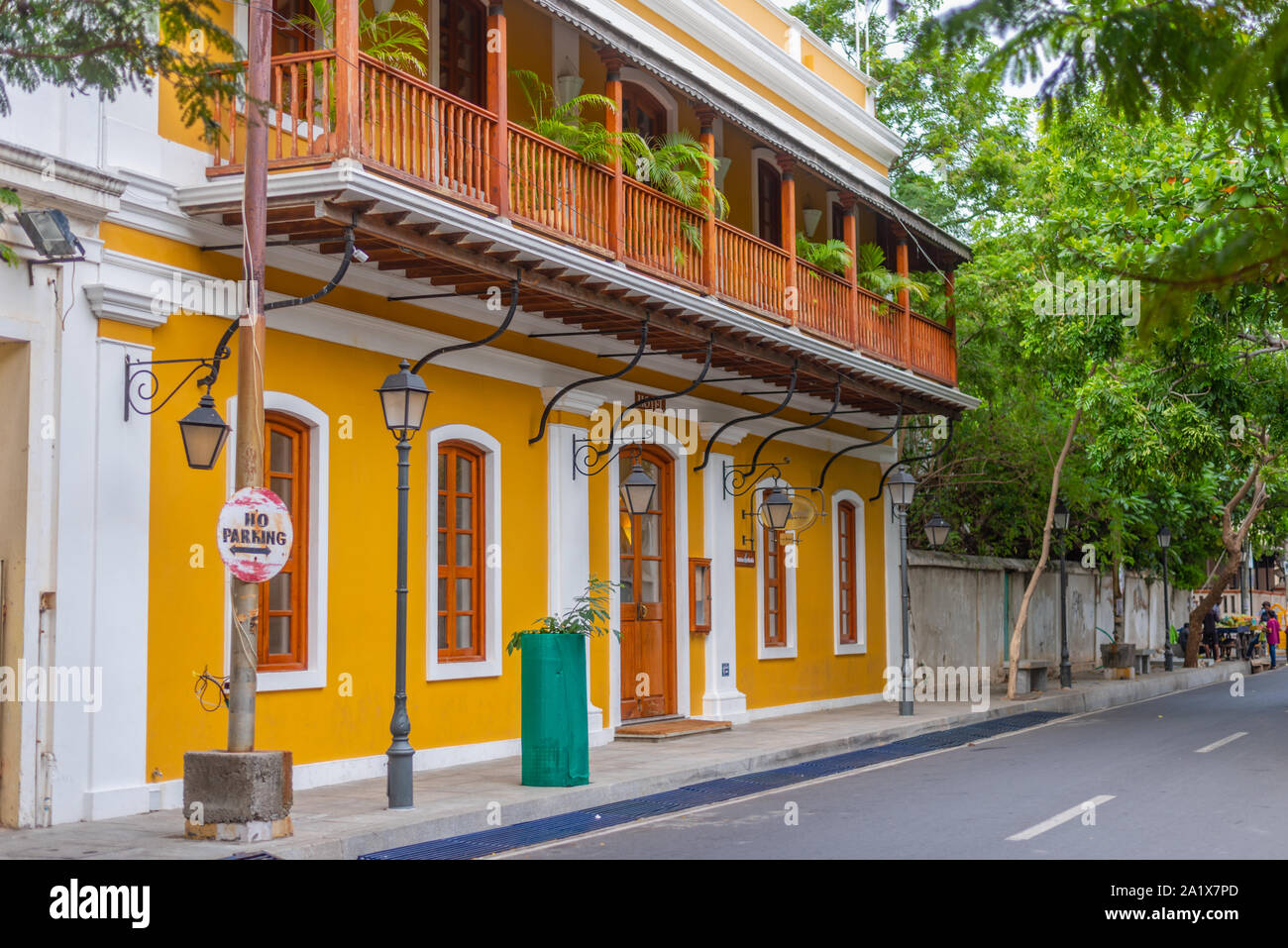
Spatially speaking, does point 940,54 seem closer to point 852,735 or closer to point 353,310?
point 353,310

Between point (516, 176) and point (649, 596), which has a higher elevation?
point (516, 176)

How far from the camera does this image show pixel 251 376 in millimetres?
9656

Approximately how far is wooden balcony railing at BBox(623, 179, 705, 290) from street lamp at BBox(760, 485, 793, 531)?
136 inches

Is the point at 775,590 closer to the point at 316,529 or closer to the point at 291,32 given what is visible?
the point at 316,529

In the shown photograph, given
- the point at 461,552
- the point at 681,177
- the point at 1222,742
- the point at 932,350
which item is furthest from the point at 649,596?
the point at 1222,742

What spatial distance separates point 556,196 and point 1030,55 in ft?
31.7

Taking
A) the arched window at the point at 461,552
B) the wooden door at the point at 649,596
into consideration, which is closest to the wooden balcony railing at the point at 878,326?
the wooden door at the point at 649,596

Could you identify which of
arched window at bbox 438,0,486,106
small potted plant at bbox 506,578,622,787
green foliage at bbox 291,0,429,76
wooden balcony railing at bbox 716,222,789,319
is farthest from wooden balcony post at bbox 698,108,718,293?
small potted plant at bbox 506,578,622,787

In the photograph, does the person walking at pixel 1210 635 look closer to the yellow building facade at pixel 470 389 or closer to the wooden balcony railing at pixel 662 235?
the yellow building facade at pixel 470 389

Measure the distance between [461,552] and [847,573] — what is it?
31.4 feet

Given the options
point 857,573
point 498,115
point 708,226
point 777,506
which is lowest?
point 857,573

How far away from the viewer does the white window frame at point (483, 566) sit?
1375cm

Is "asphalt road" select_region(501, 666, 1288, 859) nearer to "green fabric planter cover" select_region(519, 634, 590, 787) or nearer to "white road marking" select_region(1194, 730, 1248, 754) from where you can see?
"white road marking" select_region(1194, 730, 1248, 754)

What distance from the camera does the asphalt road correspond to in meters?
9.34
